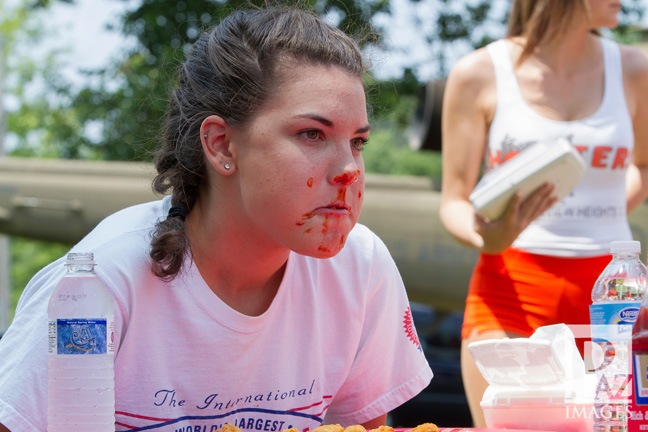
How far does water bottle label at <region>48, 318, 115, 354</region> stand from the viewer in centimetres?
148

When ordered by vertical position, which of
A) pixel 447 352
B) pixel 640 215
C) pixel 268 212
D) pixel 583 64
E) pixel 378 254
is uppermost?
pixel 583 64

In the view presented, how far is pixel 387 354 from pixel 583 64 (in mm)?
1252

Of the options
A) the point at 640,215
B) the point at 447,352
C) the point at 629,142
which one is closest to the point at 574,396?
the point at 629,142

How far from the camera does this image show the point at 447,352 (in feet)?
25.9

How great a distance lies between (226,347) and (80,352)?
46 cm

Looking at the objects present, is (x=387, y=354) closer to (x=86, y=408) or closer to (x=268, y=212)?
(x=268, y=212)

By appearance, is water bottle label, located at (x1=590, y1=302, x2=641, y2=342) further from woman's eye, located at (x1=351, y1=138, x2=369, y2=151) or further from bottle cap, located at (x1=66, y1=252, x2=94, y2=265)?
bottle cap, located at (x1=66, y1=252, x2=94, y2=265)

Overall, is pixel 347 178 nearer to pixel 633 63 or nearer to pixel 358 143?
pixel 358 143

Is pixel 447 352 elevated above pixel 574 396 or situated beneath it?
situated beneath

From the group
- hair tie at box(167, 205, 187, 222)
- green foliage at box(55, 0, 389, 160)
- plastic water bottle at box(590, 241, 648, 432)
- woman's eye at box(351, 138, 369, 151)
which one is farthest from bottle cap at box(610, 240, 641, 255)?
green foliage at box(55, 0, 389, 160)

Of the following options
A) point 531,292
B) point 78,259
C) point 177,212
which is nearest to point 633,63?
point 531,292

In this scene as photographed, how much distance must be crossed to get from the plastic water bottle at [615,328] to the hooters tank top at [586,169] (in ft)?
2.62

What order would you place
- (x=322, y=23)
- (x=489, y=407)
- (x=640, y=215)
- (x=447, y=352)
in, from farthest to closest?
1. (x=447, y=352)
2. (x=640, y=215)
3. (x=322, y=23)
4. (x=489, y=407)

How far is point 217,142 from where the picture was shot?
6.23 feet
